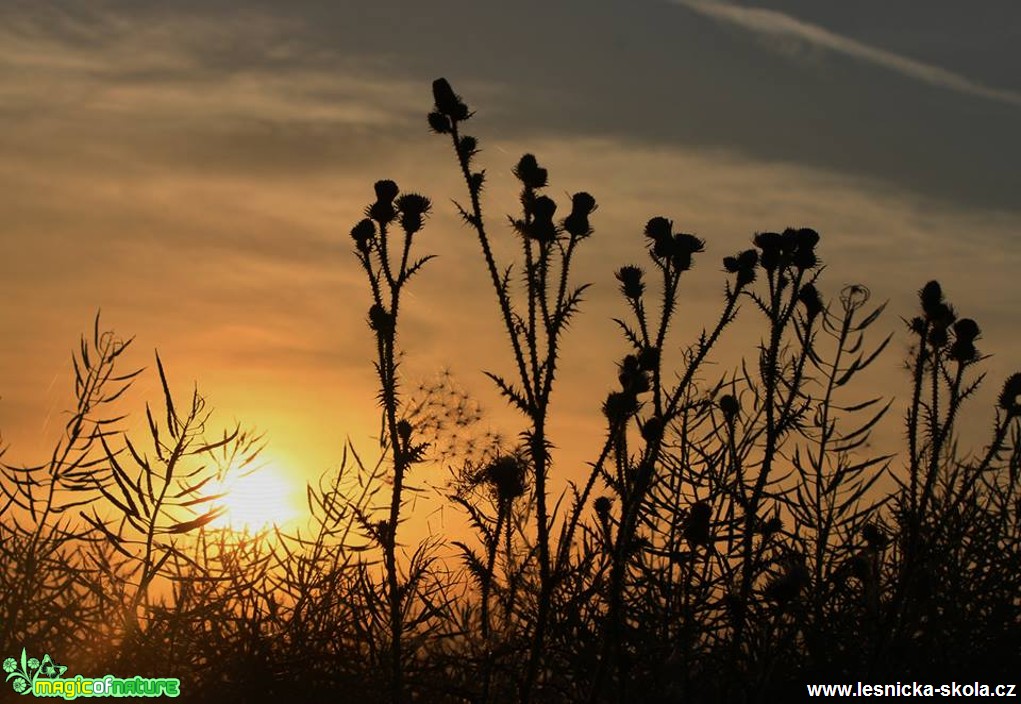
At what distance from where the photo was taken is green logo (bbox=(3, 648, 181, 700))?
5.86 meters

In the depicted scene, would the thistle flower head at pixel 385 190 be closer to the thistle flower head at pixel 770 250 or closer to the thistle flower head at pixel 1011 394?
the thistle flower head at pixel 770 250

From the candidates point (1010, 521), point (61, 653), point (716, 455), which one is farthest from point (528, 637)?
point (1010, 521)

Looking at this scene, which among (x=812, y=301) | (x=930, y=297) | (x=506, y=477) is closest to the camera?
(x=506, y=477)

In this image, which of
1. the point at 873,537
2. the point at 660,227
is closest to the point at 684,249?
the point at 660,227

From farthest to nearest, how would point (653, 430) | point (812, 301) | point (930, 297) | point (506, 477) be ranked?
point (812, 301) < point (930, 297) < point (506, 477) < point (653, 430)

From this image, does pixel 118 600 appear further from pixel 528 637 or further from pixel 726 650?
pixel 726 650

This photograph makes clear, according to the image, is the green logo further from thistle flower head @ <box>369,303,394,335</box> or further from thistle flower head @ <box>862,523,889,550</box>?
thistle flower head @ <box>862,523,889,550</box>

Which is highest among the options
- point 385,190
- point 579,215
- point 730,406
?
point 385,190

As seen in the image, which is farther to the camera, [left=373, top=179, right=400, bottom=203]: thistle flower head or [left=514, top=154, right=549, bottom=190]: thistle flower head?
[left=373, top=179, right=400, bottom=203]: thistle flower head

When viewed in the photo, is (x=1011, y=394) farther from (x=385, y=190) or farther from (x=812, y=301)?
(x=385, y=190)

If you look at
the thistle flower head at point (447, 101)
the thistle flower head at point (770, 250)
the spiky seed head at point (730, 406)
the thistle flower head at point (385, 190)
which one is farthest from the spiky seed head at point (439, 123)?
the spiky seed head at point (730, 406)

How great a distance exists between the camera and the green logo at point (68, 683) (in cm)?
586

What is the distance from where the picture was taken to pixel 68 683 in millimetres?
6039

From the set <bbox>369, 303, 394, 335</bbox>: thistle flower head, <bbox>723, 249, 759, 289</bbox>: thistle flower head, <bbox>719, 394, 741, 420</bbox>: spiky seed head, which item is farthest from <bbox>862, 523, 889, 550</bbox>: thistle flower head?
<bbox>369, 303, 394, 335</bbox>: thistle flower head
